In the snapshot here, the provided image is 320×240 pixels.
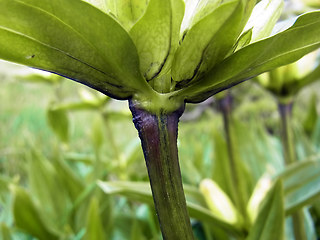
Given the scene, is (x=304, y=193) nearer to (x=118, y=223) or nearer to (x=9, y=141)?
(x=118, y=223)

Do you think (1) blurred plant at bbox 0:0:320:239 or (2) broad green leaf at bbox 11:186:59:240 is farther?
(2) broad green leaf at bbox 11:186:59:240

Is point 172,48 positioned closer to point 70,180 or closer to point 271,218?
point 271,218

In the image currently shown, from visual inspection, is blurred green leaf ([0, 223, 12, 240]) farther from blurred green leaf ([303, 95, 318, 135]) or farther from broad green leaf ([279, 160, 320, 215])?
blurred green leaf ([303, 95, 318, 135])

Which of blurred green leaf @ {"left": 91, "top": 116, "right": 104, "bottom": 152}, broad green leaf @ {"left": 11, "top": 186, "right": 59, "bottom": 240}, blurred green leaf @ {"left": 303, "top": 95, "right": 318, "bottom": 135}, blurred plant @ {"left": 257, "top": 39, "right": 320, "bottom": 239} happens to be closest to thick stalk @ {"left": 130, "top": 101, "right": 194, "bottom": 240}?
blurred plant @ {"left": 257, "top": 39, "right": 320, "bottom": 239}

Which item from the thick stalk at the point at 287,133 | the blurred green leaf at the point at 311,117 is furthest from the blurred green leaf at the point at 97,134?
the blurred green leaf at the point at 311,117

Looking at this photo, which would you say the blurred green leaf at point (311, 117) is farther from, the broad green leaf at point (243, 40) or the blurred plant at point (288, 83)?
the broad green leaf at point (243, 40)
